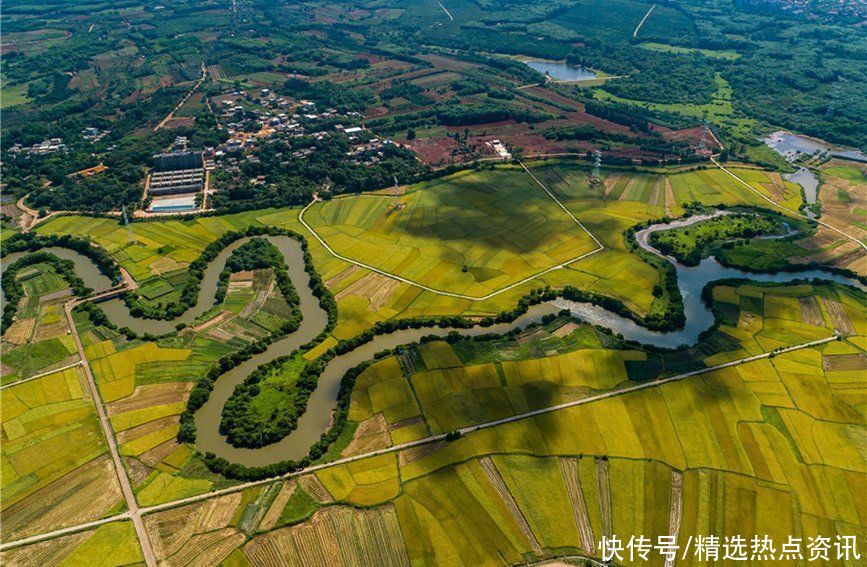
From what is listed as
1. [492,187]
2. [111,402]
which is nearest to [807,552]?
[111,402]

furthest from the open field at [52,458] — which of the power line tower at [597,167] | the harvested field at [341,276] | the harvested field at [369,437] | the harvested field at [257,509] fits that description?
the power line tower at [597,167]

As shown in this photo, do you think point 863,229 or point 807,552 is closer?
point 807,552

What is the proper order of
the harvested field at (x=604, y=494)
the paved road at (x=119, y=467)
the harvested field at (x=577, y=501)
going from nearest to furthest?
the paved road at (x=119, y=467) < the harvested field at (x=577, y=501) < the harvested field at (x=604, y=494)

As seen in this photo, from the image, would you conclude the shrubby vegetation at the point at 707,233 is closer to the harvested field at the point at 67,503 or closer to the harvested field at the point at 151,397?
the harvested field at the point at 151,397

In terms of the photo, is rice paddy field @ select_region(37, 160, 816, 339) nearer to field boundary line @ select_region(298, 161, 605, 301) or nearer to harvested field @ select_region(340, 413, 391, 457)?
field boundary line @ select_region(298, 161, 605, 301)

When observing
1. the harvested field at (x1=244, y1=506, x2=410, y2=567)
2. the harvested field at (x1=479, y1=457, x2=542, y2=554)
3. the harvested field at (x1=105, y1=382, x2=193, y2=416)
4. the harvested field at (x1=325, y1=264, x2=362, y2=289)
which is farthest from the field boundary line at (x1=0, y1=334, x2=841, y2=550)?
the harvested field at (x1=325, y1=264, x2=362, y2=289)

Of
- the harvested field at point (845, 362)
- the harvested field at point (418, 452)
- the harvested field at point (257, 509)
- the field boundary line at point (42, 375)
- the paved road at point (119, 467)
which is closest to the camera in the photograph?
the paved road at point (119, 467)

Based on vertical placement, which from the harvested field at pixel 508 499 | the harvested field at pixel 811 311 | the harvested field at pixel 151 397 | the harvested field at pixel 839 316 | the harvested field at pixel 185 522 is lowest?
the harvested field at pixel 151 397

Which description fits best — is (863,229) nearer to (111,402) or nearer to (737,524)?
(737,524)
